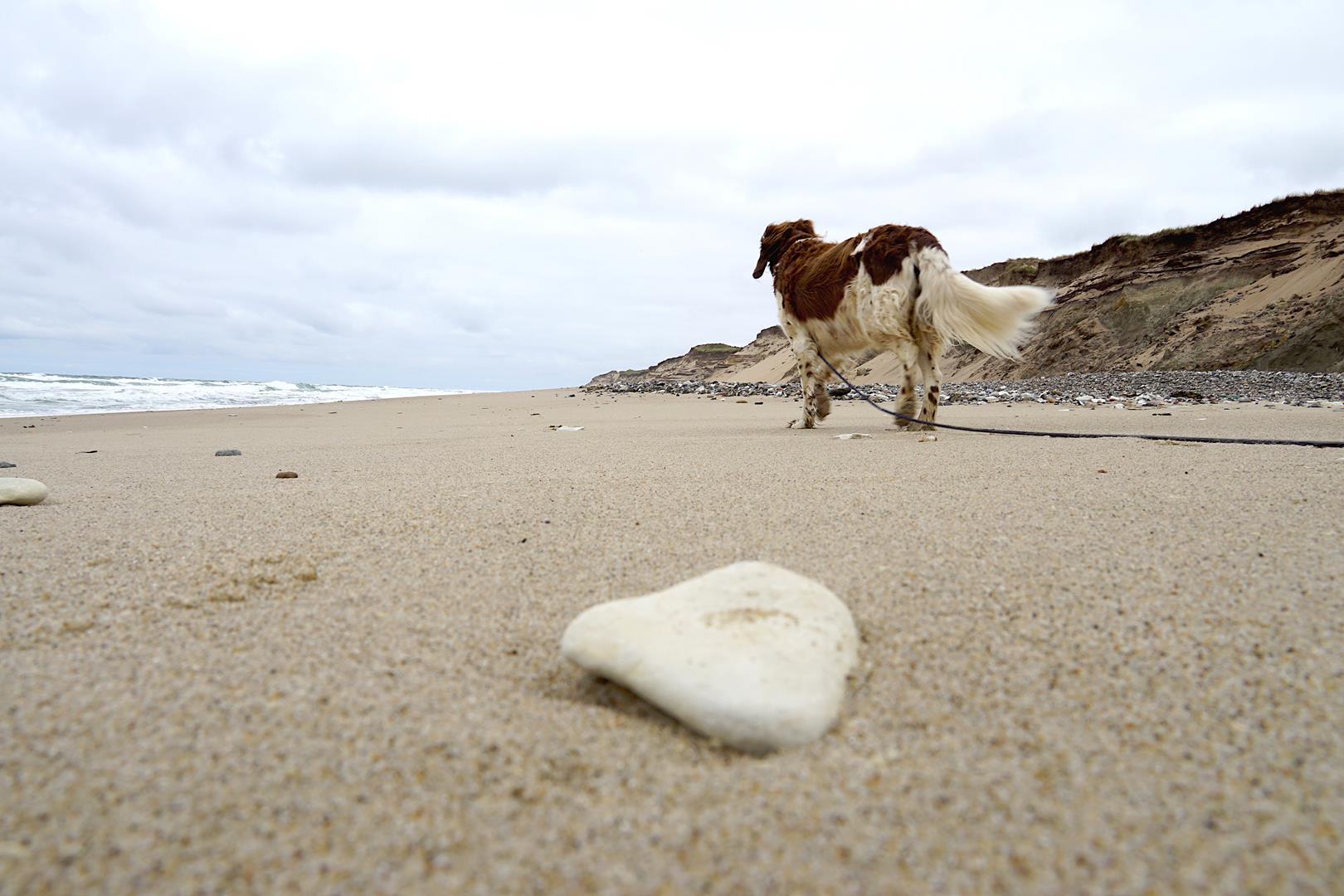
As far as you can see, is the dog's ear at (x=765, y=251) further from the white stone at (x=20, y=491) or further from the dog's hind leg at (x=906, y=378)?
the white stone at (x=20, y=491)

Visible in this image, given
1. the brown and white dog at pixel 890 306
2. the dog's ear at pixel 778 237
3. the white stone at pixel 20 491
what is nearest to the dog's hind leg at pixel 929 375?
the brown and white dog at pixel 890 306

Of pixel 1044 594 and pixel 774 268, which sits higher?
pixel 774 268

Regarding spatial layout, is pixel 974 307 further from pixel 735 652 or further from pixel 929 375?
pixel 735 652

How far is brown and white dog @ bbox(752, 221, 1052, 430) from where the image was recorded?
Result: 4.54m

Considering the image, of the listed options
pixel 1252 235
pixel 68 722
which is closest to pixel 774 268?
pixel 68 722

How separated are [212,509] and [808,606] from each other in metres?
2.29

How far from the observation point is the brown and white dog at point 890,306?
454 cm

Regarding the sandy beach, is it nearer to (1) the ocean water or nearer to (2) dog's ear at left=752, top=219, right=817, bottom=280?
(2) dog's ear at left=752, top=219, right=817, bottom=280

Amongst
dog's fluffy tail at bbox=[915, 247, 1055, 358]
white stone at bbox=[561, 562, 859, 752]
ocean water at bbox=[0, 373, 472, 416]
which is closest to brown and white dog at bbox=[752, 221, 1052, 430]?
dog's fluffy tail at bbox=[915, 247, 1055, 358]

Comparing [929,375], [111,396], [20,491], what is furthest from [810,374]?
[111,396]

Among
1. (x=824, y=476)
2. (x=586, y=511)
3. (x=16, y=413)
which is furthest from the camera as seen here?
(x=16, y=413)

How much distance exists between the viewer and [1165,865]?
740 millimetres

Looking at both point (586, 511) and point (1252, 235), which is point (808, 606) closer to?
point (586, 511)

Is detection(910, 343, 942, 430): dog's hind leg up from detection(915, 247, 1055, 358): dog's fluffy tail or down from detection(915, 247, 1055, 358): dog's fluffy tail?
down
